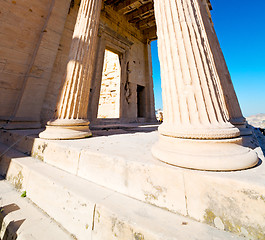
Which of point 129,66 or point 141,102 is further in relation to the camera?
point 141,102

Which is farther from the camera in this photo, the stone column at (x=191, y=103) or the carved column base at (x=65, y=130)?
the carved column base at (x=65, y=130)

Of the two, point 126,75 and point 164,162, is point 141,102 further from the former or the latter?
point 164,162

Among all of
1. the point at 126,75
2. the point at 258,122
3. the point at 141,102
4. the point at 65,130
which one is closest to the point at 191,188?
the point at 65,130

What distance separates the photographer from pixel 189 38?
1.73m

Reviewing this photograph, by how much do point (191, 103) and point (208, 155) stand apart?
0.66m

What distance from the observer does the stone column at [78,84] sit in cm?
304

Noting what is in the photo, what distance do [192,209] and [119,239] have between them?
27.8 inches

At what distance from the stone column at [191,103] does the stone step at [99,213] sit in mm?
504

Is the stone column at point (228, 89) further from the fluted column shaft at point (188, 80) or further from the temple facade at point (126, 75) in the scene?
the fluted column shaft at point (188, 80)

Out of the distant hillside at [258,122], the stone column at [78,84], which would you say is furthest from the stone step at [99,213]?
the distant hillside at [258,122]

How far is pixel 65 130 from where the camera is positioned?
2.96m

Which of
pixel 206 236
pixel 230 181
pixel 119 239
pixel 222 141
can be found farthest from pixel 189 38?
pixel 119 239

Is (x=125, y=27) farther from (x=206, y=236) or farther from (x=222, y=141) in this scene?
(x=206, y=236)

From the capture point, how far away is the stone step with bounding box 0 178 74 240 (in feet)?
4.26
